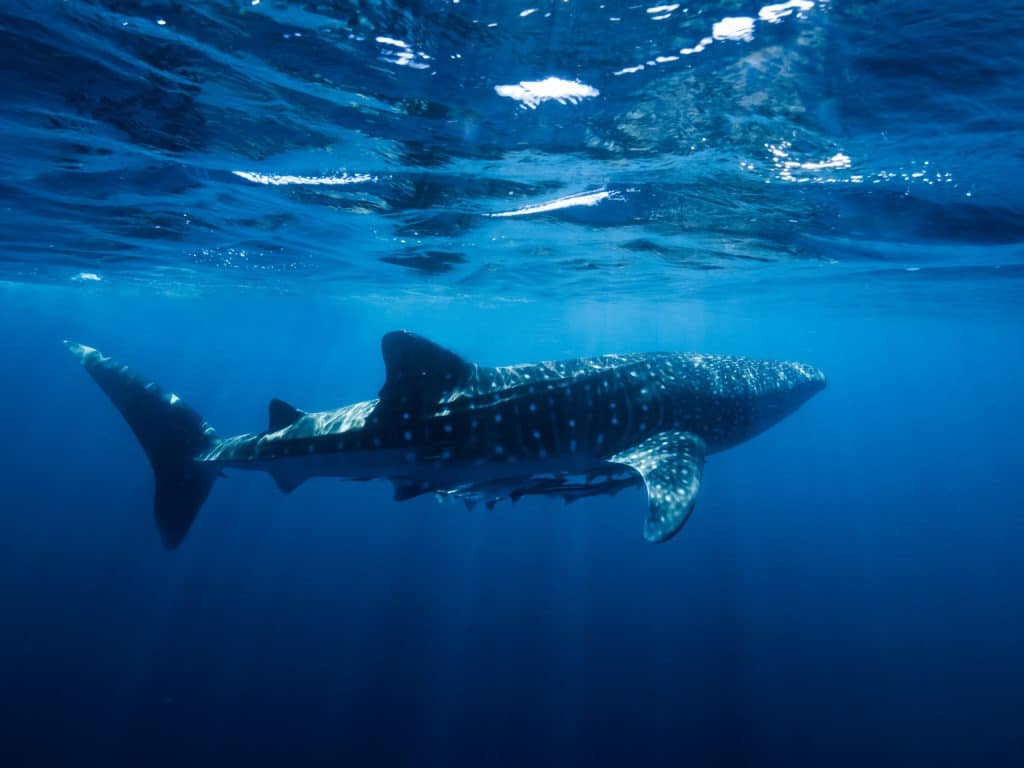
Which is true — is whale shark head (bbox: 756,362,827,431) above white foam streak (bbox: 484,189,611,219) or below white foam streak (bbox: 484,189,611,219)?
below

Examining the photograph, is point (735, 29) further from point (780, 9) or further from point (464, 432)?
point (464, 432)

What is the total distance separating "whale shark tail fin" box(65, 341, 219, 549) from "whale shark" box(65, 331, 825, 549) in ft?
0.05

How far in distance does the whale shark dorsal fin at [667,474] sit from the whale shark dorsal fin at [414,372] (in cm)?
241

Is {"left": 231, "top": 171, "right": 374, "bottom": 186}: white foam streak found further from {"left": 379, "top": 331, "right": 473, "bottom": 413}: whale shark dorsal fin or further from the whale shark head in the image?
the whale shark head

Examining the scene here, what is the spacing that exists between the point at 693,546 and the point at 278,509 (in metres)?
22.1

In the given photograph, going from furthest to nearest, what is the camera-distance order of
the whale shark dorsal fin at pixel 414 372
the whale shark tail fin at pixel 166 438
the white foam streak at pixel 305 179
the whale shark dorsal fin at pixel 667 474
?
1. the white foam streak at pixel 305 179
2. the whale shark tail fin at pixel 166 438
3. the whale shark dorsal fin at pixel 414 372
4. the whale shark dorsal fin at pixel 667 474

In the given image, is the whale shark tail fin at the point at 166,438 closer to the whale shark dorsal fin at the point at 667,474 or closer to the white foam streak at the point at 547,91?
the whale shark dorsal fin at the point at 667,474

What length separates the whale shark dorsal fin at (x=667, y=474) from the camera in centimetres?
525

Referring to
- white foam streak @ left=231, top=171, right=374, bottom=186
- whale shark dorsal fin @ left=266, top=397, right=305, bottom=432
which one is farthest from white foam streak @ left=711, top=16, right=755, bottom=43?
white foam streak @ left=231, top=171, right=374, bottom=186

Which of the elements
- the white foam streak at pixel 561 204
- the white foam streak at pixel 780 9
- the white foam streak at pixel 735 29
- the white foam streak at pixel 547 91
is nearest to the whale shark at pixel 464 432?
the white foam streak at pixel 547 91

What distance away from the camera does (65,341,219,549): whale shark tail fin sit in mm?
8195

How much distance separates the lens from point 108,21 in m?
7.08

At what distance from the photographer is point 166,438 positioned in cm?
834

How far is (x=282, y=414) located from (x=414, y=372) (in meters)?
2.14
